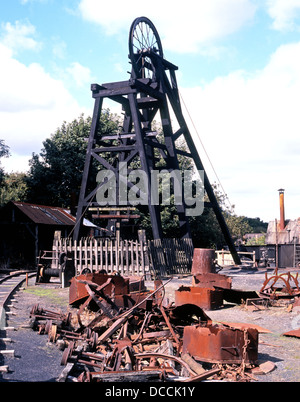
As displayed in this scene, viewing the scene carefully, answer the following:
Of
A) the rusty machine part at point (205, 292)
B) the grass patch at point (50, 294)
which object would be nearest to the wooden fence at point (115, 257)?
the grass patch at point (50, 294)

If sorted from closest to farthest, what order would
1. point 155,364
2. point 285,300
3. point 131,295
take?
point 155,364
point 131,295
point 285,300

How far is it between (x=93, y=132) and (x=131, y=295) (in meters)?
10.6

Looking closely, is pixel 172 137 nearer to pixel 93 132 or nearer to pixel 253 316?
pixel 93 132

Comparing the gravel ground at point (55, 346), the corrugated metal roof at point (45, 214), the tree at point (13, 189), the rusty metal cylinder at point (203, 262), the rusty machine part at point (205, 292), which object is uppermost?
the tree at point (13, 189)

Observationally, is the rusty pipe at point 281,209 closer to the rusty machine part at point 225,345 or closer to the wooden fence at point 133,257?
the wooden fence at point 133,257

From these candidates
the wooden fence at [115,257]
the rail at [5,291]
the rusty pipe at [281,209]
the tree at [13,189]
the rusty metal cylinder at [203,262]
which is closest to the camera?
the rail at [5,291]

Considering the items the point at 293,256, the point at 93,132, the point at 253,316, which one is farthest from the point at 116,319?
the point at 293,256

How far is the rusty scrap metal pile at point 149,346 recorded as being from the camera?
5.23 m

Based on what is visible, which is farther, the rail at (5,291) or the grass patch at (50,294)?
the grass patch at (50,294)

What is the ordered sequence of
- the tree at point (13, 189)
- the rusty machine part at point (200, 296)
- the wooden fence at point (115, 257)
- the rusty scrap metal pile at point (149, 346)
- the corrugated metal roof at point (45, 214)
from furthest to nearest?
the tree at point (13, 189) < the corrugated metal roof at point (45, 214) < the wooden fence at point (115, 257) < the rusty machine part at point (200, 296) < the rusty scrap metal pile at point (149, 346)

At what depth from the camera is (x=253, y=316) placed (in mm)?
9453

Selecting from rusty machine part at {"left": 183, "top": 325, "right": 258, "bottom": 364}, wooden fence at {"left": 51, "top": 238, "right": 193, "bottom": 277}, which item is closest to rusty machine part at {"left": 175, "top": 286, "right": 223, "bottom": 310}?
rusty machine part at {"left": 183, "top": 325, "right": 258, "bottom": 364}

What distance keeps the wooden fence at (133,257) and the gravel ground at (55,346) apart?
3.66 meters

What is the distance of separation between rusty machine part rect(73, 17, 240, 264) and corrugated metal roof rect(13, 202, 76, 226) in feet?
18.8
